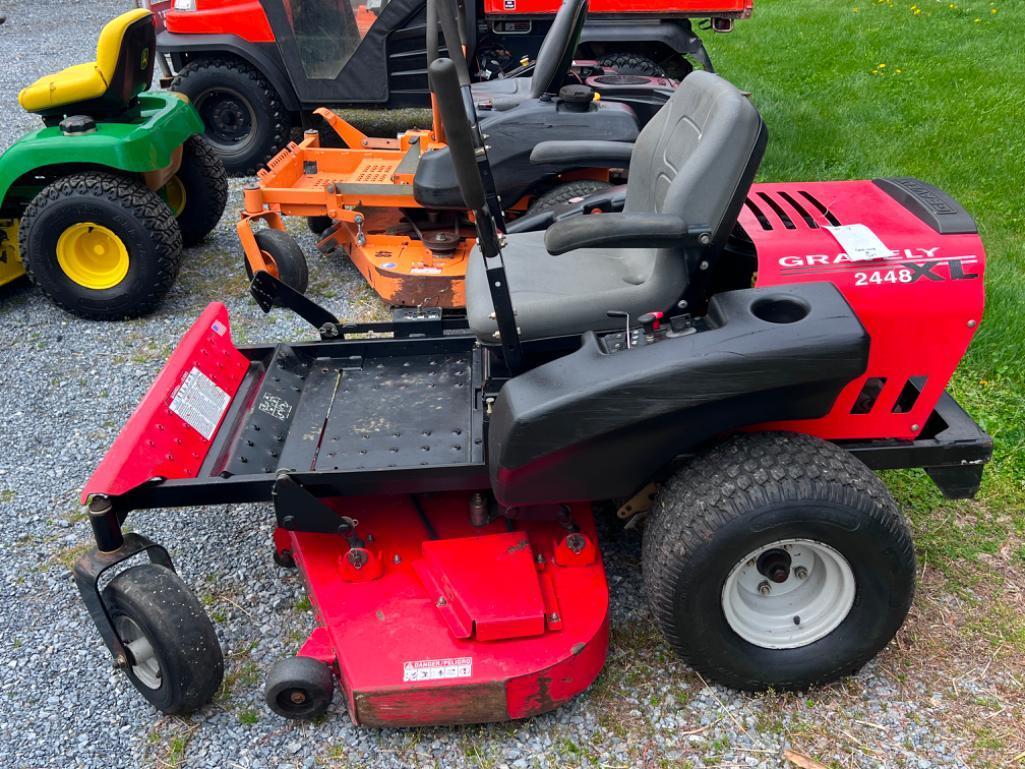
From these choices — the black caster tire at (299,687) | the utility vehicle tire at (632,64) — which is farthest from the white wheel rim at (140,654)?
the utility vehicle tire at (632,64)

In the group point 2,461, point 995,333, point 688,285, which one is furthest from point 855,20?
point 2,461

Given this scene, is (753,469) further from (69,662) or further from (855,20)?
(855,20)

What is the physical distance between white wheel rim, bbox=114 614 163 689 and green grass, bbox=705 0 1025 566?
2.16 metres

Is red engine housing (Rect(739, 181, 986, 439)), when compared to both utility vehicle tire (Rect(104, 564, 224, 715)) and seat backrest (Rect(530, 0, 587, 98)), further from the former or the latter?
seat backrest (Rect(530, 0, 587, 98))

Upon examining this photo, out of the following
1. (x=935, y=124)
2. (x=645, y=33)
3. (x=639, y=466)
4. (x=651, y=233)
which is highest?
(x=651, y=233)

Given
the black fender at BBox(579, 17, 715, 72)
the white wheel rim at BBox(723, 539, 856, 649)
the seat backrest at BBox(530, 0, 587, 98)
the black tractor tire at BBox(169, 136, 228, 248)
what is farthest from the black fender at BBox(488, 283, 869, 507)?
the black fender at BBox(579, 17, 715, 72)

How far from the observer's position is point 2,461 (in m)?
3.09

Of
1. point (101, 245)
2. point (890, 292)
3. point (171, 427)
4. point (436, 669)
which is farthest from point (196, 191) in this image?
point (890, 292)

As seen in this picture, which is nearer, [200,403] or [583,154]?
[200,403]

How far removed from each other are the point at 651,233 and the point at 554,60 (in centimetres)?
202

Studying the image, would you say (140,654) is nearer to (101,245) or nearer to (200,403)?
(200,403)

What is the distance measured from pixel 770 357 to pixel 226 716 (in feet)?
5.15

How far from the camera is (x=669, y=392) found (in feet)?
5.85

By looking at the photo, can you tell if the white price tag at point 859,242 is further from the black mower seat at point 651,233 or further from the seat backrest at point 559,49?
the seat backrest at point 559,49
